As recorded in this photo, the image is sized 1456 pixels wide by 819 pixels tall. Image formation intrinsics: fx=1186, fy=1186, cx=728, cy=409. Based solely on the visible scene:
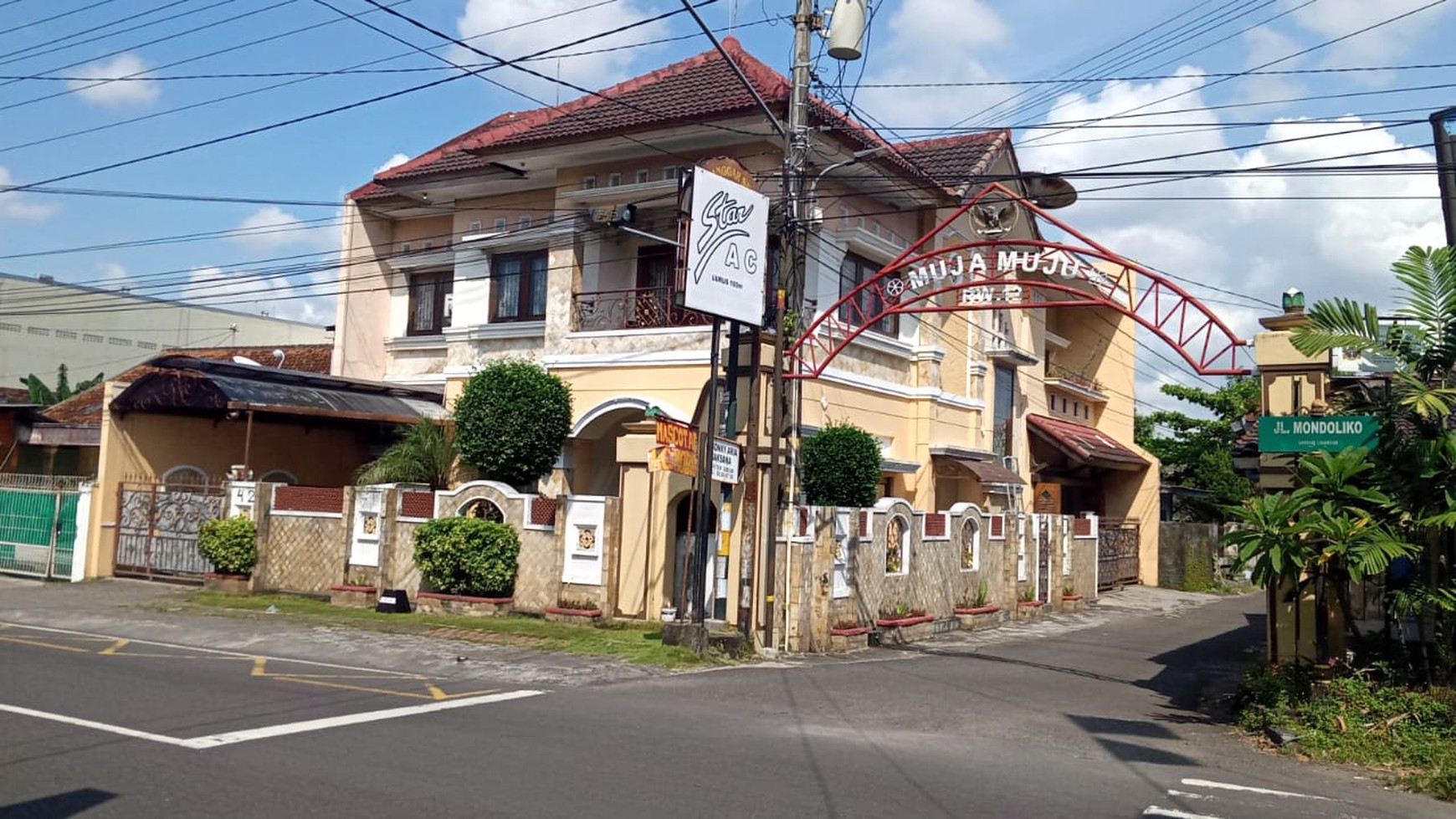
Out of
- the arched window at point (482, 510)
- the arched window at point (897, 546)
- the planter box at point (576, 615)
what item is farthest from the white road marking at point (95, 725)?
the arched window at point (897, 546)

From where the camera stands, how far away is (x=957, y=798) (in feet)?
26.3

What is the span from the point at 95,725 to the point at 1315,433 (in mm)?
11368

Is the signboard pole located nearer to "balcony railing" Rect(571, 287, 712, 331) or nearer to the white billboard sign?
the white billboard sign

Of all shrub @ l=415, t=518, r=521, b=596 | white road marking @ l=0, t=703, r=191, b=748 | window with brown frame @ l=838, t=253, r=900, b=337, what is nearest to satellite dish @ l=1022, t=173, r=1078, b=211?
window with brown frame @ l=838, t=253, r=900, b=337

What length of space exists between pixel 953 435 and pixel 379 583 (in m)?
11.7

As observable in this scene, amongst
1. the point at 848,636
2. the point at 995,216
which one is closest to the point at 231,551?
the point at 848,636

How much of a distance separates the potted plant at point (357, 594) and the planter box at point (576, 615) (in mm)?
3366

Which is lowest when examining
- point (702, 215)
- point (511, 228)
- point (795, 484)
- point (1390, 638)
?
point (1390, 638)

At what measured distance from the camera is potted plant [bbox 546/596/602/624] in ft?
57.8

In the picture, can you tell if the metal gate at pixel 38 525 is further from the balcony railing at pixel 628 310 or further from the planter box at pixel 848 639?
the planter box at pixel 848 639

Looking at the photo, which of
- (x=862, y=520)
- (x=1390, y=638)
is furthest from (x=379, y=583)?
(x=1390, y=638)

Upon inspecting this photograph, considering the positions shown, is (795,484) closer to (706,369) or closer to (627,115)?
(706,369)

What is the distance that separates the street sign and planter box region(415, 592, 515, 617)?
4727mm

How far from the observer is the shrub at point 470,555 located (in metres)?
18.1
